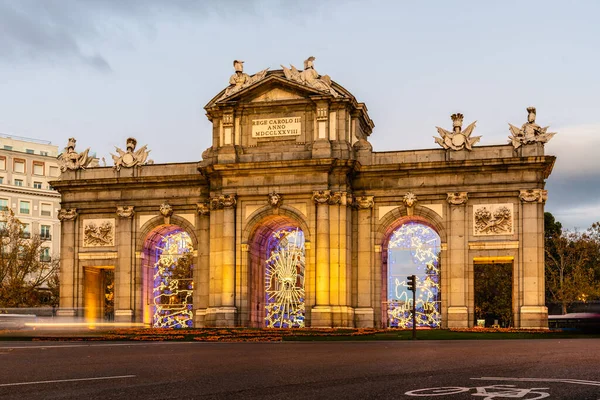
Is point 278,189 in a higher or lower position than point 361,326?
higher

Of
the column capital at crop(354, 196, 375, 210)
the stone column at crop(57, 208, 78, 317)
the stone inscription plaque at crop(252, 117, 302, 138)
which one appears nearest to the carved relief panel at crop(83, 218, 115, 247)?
the stone column at crop(57, 208, 78, 317)

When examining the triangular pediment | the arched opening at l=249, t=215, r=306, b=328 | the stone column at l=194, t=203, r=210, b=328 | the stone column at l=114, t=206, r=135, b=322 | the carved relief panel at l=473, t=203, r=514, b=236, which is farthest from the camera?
the stone column at l=114, t=206, r=135, b=322

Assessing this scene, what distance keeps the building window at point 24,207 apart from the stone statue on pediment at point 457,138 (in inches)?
2847

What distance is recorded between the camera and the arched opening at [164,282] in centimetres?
5997

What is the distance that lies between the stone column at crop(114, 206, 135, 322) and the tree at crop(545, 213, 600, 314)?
128 ft

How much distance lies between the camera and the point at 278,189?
2154 inches

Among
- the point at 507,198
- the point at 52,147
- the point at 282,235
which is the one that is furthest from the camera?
the point at 52,147

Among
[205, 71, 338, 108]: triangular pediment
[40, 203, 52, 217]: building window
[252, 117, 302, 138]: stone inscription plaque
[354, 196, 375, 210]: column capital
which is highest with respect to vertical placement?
[205, 71, 338, 108]: triangular pediment

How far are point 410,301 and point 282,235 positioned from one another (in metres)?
9.52

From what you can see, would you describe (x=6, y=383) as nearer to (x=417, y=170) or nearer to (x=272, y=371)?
(x=272, y=371)

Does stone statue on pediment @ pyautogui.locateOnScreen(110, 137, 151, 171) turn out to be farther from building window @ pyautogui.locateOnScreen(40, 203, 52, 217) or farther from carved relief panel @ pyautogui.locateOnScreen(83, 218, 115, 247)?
building window @ pyautogui.locateOnScreen(40, 203, 52, 217)

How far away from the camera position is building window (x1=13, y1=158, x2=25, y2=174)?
→ 372ft

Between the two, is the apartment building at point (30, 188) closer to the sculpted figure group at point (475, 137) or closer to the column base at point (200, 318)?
the column base at point (200, 318)

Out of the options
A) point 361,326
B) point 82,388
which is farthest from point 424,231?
point 82,388
